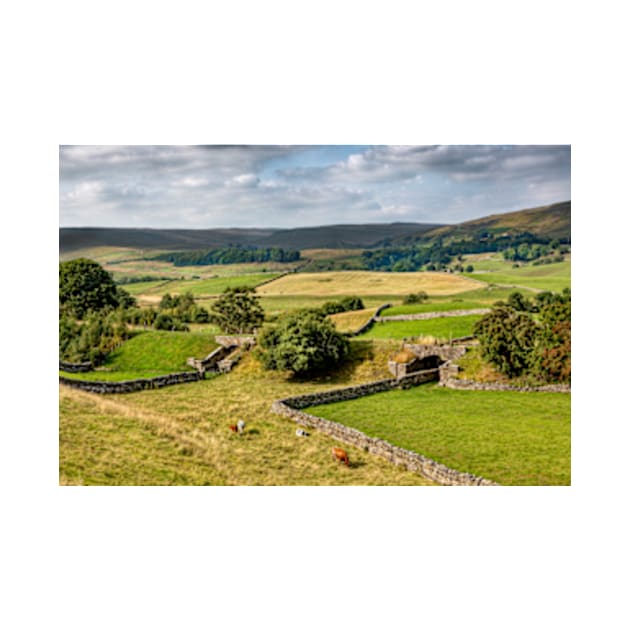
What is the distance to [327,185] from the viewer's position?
10.9 metres

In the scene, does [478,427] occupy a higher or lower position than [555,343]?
lower

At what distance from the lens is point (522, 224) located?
11.7 m

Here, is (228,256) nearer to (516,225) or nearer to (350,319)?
(350,319)

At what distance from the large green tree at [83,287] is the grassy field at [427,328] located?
6.05 metres

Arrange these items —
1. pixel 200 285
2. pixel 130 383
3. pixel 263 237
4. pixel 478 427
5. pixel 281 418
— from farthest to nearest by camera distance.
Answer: pixel 200 285 → pixel 263 237 → pixel 130 383 → pixel 281 418 → pixel 478 427

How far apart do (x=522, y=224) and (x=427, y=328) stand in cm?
357

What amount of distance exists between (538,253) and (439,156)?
3.25 metres

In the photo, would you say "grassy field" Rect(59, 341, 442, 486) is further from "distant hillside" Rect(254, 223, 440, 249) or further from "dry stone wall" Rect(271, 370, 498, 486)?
"distant hillside" Rect(254, 223, 440, 249)

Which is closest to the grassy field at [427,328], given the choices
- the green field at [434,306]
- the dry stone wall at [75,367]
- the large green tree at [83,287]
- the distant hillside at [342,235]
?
the green field at [434,306]

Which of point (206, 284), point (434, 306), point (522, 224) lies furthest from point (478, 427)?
point (206, 284)

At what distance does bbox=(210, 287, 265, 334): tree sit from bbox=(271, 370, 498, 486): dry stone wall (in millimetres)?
2686

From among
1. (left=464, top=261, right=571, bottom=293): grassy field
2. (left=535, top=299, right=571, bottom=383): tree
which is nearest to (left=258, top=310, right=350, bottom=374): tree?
(left=464, top=261, right=571, bottom=293): grassy field

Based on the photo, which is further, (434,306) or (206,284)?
(434,306)

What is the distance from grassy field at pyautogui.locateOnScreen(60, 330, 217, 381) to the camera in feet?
39.6
